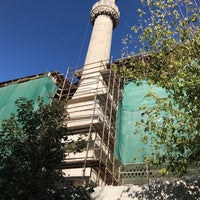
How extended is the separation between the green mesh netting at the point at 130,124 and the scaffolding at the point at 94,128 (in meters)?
0.50

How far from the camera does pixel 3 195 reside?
22.0 ft

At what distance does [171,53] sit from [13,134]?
18.2ft

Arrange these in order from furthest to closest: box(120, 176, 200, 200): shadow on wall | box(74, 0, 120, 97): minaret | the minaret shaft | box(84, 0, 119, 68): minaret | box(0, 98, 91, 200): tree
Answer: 1. box(84, 0, 119, 68): minaret
2. the minaret shaft
3. box(74, 0, 120, 97): minaret
4. box(120, 176, 200, 200): shadow on wall
5. box(0, 98, 91, 200): tree

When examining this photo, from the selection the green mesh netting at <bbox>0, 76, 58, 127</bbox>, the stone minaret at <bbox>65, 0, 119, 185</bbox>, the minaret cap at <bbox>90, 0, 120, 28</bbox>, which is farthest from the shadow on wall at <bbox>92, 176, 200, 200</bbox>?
the minaret cap at <bbox>90, 0, 120, 28</bbox>

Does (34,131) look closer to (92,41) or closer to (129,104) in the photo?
(129,104)

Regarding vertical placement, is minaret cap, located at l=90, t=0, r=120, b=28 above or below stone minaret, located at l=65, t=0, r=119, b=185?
above

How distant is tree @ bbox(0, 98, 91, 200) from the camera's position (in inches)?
271

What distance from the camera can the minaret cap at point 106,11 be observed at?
26.3 metres

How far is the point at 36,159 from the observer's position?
7457 millimetres

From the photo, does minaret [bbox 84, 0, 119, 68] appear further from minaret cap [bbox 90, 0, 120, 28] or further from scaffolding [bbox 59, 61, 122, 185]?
scaffolding [bbox 59, 61, 122, 185]

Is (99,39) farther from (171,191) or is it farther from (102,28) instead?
(171,191)

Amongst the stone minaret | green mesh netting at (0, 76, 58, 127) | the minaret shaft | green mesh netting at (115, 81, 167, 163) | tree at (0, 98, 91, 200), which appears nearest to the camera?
tree at (0, 98, 91, 200)

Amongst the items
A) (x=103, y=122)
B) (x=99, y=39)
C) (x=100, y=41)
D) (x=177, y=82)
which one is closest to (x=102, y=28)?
(x=99, y=39)

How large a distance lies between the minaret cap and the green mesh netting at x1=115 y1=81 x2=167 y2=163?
12734 mm
